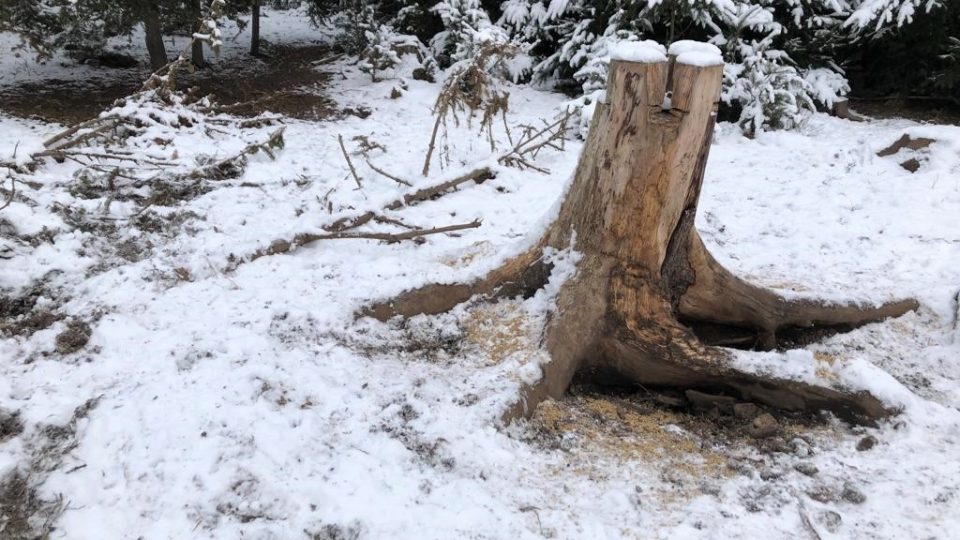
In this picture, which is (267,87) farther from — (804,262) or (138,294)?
(804,262)

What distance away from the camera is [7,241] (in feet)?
12.9

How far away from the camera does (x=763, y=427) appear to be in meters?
2.96

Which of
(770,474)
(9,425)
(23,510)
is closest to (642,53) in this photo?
(770,474)

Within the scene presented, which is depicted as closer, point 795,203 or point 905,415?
point 905,415

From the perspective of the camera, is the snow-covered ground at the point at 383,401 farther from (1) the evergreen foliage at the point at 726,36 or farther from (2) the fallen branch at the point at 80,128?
(1) the evergreen foliage at the point at 726,36

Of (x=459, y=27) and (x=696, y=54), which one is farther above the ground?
(x=459, y=27)

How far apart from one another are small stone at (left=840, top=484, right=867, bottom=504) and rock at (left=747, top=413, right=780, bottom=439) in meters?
0.44

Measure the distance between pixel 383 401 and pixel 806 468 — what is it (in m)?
1.95

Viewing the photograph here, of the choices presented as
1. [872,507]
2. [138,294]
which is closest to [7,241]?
[138,294]

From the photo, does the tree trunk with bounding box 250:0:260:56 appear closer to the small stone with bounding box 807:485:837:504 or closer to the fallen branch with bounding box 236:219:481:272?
the fallen branch with bounding box 236:219:481:272

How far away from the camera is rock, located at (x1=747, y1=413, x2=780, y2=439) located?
2.95 meters

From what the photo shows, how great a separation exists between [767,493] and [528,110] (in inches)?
281

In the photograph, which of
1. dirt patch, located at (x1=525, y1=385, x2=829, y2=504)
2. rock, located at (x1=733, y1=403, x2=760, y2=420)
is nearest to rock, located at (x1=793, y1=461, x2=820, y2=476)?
dirt patch, located at (x1=525, y1=385, x2=829, y2=504)

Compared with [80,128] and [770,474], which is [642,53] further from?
[80,128]
